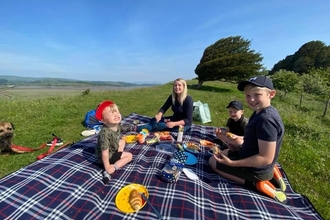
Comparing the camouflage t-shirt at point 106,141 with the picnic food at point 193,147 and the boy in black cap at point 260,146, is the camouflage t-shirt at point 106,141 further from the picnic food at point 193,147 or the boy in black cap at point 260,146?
the boy in black cap at point 260,146

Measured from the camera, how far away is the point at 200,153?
3.97 meters

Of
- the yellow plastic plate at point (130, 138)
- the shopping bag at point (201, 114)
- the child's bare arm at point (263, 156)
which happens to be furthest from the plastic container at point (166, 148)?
the shopping bag at point (201, 114)

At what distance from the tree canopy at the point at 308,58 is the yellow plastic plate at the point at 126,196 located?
58491 millimetres

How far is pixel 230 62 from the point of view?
74.7 ft

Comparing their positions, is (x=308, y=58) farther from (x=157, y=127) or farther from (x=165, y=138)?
(x=165, y=138)

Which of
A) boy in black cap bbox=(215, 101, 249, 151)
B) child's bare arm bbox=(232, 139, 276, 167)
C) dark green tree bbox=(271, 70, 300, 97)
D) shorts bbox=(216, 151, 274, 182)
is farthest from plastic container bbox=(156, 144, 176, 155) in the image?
dark green tree bbox=(271, 70, 300, 97)

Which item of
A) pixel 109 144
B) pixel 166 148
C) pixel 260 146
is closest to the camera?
pixel 260 146

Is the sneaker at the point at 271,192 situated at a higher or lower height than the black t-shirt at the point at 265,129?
lower

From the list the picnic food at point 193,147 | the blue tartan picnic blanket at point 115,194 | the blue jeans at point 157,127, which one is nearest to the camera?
the blue tartan picnic blanket at point 115,194

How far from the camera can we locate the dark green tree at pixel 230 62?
2252 cm

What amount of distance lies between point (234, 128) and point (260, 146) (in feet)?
6.52

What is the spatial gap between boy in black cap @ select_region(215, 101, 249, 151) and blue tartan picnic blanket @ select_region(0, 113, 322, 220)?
3.19ft

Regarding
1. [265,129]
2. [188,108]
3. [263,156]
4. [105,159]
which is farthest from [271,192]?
[188,108]

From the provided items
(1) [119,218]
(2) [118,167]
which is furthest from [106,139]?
(1) [119,218]
